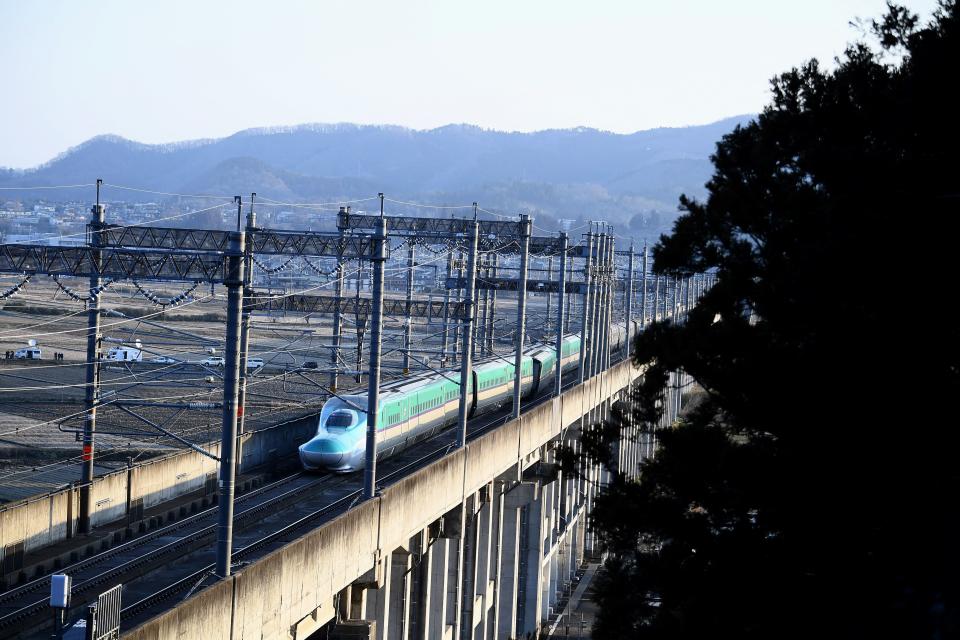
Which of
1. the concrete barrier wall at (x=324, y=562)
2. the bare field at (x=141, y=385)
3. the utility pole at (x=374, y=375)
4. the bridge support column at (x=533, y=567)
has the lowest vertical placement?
the bridge support column at (x=533, y=567)

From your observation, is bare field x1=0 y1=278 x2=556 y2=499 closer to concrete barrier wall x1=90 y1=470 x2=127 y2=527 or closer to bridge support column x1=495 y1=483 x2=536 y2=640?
concrete barrier wall x1=90 y1=470 x2=127 y2=527

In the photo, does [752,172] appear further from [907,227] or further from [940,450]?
[940,450]

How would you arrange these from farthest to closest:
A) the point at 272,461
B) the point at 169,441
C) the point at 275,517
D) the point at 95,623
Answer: the point at 169,441
the point at 272,461
the point at 275,517
the point at 95,623

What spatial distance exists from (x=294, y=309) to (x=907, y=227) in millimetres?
24717

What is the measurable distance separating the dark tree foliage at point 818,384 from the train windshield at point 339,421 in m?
15.4

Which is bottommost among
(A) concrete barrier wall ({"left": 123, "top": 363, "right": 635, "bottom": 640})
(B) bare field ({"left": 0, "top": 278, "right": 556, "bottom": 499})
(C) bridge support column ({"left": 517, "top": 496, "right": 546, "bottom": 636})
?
(C) bridge support column ({"left": 517, "top": 496, "right": 546, "bottom": 636})

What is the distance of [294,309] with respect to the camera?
3812cm

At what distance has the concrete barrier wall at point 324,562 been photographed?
15.5 m

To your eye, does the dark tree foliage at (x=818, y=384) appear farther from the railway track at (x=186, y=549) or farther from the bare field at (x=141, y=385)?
the bare field at (x=141, y=385)

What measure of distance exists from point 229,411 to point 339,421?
1722cm

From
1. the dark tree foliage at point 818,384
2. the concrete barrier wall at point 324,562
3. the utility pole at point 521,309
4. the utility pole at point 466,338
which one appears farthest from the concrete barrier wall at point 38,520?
the utility pole at point 521,309

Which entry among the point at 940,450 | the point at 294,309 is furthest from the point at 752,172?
the point at 294,309

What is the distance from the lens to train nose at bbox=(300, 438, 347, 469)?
109 ft

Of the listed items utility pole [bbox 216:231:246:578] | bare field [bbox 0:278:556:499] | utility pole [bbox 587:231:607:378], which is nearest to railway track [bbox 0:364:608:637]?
utility pole [bbox 216:231:246:578]
